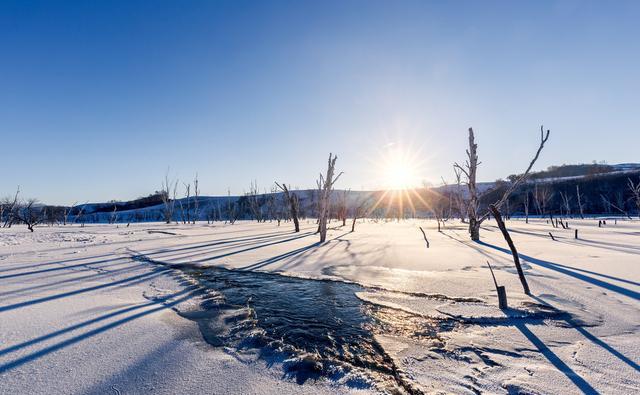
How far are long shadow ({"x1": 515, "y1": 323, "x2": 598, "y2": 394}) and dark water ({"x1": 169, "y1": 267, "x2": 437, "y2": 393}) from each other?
106 cm

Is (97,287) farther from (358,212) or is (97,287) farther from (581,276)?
(358,212)

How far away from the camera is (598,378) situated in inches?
98.3

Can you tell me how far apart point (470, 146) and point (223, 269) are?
12.5 m

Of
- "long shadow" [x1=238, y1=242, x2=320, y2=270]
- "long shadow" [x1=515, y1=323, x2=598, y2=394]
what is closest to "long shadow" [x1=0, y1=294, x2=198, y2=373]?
"long shadow" [x1=238, y1=242, x2=320, y2=270]

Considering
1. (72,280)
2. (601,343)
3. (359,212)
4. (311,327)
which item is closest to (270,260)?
(72,280)

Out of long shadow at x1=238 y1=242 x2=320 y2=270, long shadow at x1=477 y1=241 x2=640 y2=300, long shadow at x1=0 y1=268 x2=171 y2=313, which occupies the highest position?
long shadow at x1=0 y1=268 x2=171 y2=313

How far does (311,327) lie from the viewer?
3996 millimetres

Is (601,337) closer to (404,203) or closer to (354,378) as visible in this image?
(354,378)

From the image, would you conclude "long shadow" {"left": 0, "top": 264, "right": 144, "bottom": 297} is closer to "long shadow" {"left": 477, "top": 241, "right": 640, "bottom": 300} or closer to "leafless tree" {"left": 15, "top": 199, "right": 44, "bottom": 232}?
"long shadow" {"left": 477, "top": 241, "right": 640, "bottom": 300}

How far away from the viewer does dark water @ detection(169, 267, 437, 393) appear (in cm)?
281

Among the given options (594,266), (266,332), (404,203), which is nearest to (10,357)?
(266,332)

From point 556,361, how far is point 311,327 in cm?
270

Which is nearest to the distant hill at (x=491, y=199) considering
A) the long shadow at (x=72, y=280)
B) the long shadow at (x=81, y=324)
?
the long shadow at (x=72, y=280)

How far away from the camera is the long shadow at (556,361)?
2.38 meters
